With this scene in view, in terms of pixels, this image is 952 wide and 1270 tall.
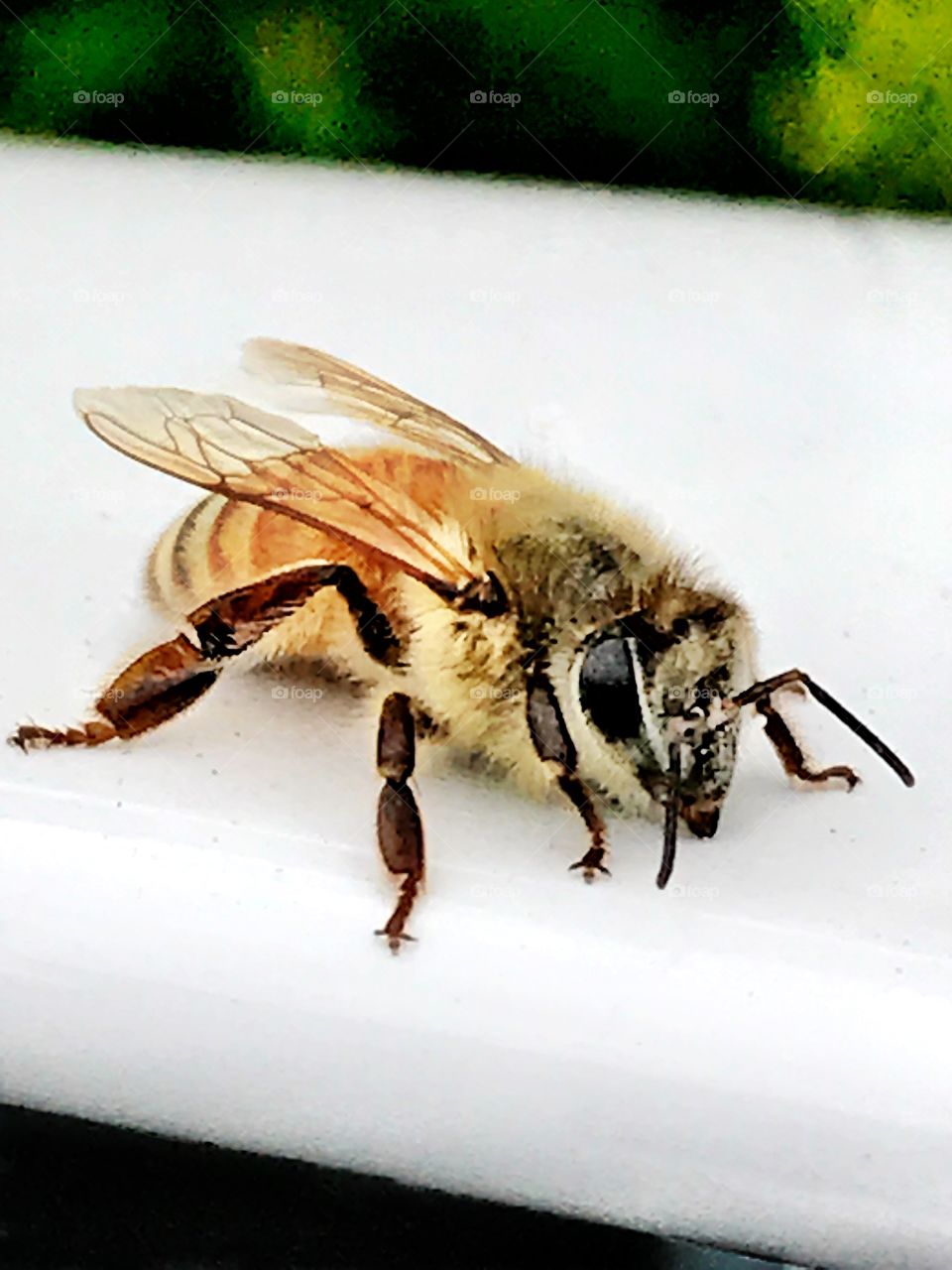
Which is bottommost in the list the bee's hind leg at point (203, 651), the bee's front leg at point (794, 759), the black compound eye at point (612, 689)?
the bee's hind leg at point (203, 651)

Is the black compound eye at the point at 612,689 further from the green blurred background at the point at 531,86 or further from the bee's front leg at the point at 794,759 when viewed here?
the green blurred background at the point at 531,86

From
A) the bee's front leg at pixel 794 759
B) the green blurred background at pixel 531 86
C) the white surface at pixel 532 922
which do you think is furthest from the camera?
A: the green blurred background at pixel 531 86

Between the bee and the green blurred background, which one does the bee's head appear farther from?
the green blurred background

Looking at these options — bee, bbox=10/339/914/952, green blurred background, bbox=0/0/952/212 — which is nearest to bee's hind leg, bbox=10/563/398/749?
bee, bbox=10/339/914/952

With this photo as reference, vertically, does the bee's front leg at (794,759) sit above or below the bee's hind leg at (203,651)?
above

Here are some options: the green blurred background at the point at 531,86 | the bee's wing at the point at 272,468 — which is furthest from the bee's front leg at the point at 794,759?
the green blurred background at the point at 531,86

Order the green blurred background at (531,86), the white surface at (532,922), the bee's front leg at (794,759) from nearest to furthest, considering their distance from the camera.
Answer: the white surface at (532,922) < the bee's front leg at (794,759) < the green blurred background at (531,86)

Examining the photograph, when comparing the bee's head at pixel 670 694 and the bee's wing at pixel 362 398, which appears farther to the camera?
the bee's wing at pixel 362 398

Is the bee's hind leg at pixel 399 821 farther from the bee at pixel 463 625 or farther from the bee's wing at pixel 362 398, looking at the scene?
the bee's wing at pixel 362 398

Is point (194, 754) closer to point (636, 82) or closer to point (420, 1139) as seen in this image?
point (420, 1139)
